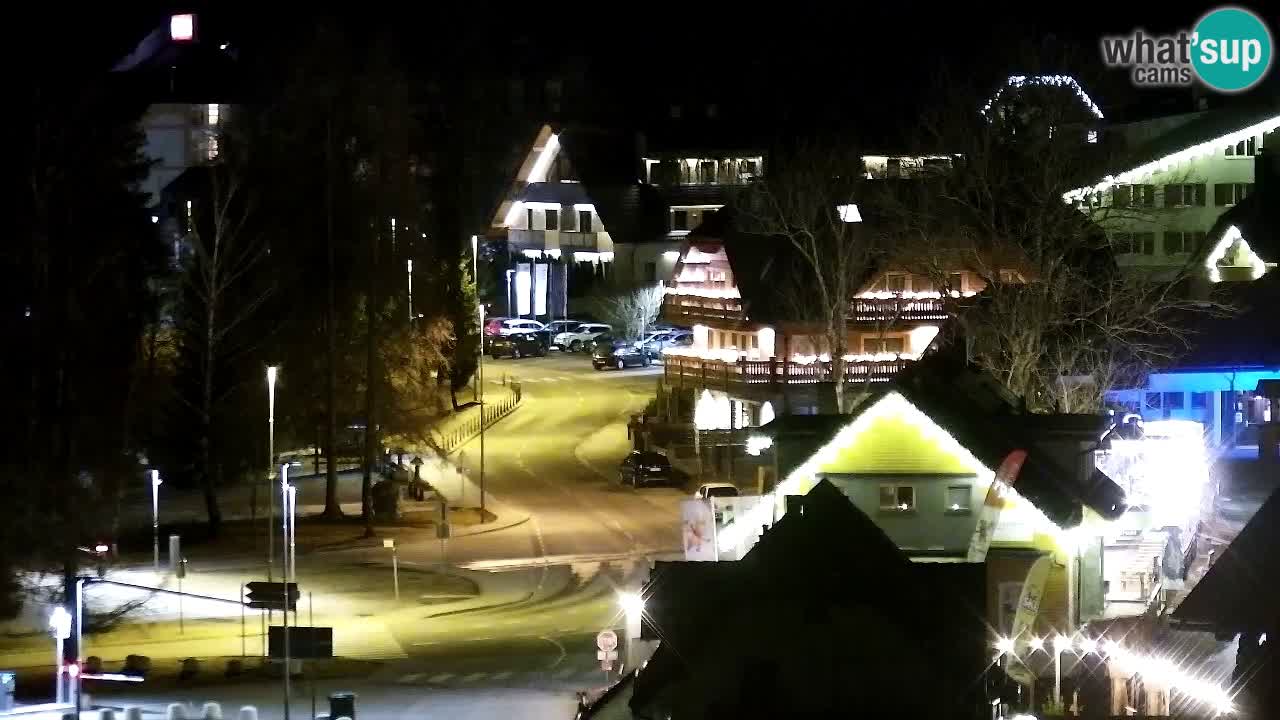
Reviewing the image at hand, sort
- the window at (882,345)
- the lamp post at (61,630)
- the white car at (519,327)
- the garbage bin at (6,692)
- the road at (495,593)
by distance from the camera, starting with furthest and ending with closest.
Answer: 1. the white car at (519,327)
2. the window at (882,345)
3. the road at (495,593)
4. the garbage bin at (6,692)
5. the lamp post at (61,630)

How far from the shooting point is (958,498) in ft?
124

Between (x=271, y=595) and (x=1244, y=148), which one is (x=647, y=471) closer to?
(x=1244, y=148)

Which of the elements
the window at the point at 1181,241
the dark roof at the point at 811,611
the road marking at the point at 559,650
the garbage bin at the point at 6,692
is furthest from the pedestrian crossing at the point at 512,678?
the window at the point at 1181,241

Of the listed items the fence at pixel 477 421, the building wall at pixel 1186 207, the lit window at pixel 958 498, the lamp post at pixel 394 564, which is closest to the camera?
the lit window at pixel 958 498

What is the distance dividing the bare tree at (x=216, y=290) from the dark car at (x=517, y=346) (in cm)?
3701

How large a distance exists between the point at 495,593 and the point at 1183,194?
32.9 m

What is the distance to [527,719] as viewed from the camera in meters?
31.4

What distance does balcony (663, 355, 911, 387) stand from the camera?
6869 cm

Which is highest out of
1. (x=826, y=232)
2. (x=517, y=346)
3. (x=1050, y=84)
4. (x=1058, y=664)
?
(x=1050, y=84)

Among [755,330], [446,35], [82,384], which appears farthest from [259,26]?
[82,384]

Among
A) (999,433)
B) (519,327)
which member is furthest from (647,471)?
(519,327)

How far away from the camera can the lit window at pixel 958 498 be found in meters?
37.6

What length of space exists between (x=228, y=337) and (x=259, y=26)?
58.2 meters

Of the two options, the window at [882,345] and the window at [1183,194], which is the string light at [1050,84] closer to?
the window at [1183,194]
